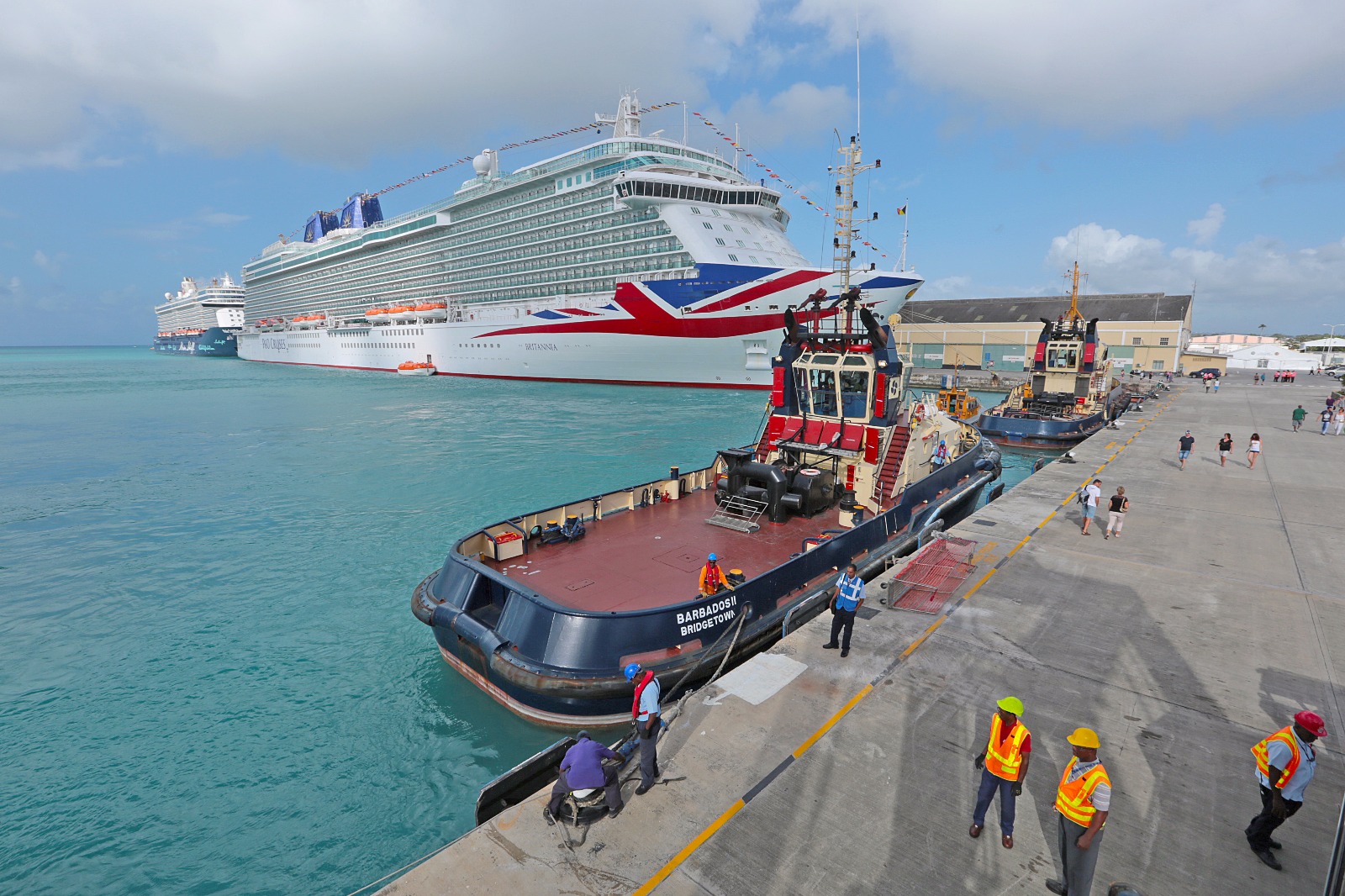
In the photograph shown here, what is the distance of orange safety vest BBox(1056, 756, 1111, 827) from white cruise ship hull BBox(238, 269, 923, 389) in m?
34.7

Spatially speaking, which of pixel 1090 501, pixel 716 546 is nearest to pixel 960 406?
pixel 1090 501

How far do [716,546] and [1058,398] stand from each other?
28.2 m

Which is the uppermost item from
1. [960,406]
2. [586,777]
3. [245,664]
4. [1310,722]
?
[1310,722]

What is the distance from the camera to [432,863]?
485 centimetres

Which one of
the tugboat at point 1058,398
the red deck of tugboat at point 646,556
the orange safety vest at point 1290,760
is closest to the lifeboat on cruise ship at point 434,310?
the tugboat at point 1058,398

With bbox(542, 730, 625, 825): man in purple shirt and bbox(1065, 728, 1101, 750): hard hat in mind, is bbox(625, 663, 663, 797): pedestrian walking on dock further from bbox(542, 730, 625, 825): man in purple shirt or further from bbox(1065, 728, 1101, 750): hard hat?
bbox(1065, 728, 1101, 750): hard hat

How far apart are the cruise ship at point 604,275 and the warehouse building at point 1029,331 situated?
28.6m

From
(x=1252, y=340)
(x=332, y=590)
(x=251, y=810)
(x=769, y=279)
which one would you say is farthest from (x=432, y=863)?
(x=1252, y=340)

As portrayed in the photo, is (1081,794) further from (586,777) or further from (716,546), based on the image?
(716,546)

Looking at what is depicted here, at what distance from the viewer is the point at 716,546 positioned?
1144 centimetres

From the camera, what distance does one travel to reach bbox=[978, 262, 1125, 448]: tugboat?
2933 centimetres

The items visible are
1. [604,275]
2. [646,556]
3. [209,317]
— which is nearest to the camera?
[646,556]

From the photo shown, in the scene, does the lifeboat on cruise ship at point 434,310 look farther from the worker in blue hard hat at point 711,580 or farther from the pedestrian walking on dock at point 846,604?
the pedestrian walking on dock at point 846,604

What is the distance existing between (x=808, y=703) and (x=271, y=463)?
29102 millimetres
